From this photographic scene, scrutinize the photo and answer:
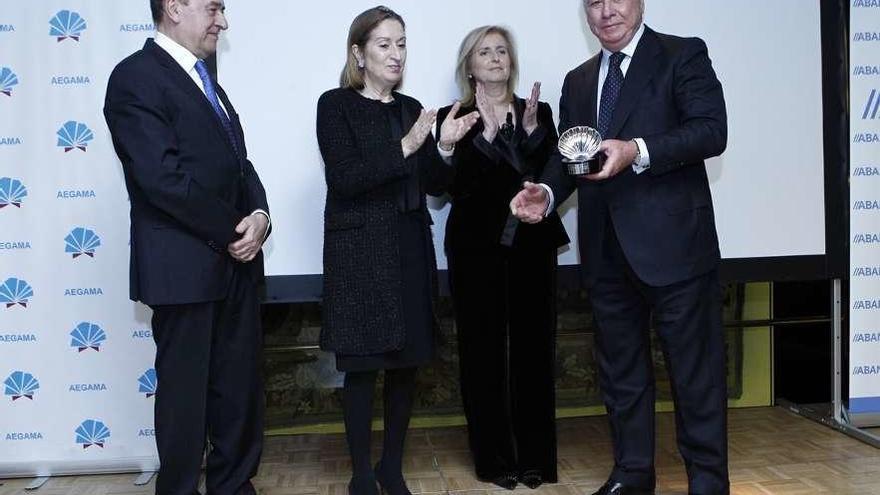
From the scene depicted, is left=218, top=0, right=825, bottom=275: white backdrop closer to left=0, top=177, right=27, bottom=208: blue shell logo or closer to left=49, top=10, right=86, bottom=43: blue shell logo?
left=49, top=10, right=86, bottom=43: blue shell logo

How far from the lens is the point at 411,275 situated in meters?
2.78

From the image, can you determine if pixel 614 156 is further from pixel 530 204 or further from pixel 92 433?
pixel 92 433

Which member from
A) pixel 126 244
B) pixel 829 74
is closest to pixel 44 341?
pixel 126 244

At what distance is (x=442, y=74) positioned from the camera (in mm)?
3396

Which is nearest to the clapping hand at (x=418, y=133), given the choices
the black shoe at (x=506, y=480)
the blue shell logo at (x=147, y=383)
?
the black shoe at (x=506, y=480)

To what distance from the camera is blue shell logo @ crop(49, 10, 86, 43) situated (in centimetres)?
330

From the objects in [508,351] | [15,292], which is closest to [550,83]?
[508,351]

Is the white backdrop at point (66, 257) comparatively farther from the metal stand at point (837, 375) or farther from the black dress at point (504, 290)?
Result: the metal stand at point (837, 375)

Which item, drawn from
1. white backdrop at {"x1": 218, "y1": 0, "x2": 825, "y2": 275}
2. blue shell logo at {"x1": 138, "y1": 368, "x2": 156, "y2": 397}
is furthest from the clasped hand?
blue shell logo at {"x1": 138, "y1": 368, "x2": 156, "y2": 397}

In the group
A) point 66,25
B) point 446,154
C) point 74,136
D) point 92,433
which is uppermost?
point 66,25

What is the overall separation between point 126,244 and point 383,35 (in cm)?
145

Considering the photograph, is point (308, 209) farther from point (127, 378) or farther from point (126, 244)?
point (127, 378)

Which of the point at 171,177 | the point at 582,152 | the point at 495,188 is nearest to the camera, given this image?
the point at 171,177

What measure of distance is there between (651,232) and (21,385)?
2.53 meters
